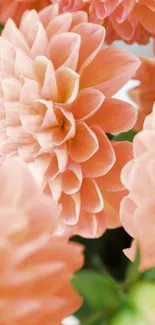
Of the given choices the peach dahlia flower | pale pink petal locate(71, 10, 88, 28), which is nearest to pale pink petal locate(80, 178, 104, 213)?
the peach dahlia flower

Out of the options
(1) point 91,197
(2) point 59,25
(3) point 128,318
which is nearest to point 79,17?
(2) point 59,25

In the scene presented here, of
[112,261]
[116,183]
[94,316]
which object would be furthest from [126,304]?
[112,261]

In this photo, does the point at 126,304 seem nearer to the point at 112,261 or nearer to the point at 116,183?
the point at 116,183

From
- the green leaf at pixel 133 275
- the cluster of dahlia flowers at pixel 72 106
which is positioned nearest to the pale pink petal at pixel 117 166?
the cluster of dahlia flowers at pixel 72 106

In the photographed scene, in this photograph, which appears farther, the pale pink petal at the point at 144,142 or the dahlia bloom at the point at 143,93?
the dahlia bloom at the point at 143,93

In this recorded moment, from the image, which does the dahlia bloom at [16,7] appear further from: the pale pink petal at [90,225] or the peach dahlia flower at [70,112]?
the pale pink petal at [90,225]

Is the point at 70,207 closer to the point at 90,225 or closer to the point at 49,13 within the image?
the point at 90,225
